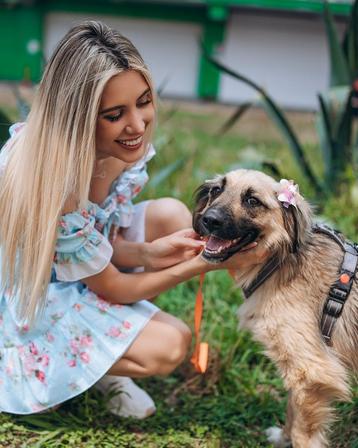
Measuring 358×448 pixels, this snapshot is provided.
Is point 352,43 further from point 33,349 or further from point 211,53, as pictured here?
point 211,53

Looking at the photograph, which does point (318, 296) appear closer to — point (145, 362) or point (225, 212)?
point (225, 212)

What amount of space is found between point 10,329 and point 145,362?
1.97 ft

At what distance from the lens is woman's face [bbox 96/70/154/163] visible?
2.31m

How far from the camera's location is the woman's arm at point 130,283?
102 inches

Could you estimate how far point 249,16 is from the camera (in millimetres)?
10414

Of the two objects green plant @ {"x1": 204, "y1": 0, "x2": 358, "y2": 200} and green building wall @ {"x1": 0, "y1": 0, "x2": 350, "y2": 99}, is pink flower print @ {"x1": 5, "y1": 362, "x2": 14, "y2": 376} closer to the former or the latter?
green plant @ {"x1": 204, "y1": 0, "x2": 358, "y2": 200}

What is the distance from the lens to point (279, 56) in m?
10.6

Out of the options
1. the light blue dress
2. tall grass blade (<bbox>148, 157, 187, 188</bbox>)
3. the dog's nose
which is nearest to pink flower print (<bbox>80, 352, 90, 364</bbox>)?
the light blue dress

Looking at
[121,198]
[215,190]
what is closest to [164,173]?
[121,198]

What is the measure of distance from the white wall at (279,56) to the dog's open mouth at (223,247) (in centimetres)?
840

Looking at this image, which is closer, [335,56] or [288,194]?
[288,194]

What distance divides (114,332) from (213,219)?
74 cm

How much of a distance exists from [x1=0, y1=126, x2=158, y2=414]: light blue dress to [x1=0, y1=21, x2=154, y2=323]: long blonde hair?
152 millimetres

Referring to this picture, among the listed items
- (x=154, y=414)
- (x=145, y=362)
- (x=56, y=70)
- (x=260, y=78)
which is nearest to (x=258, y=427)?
(x=154, y=414)
